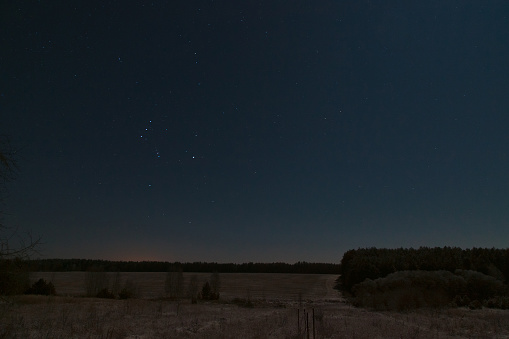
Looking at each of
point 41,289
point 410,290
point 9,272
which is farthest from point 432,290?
point 9,272

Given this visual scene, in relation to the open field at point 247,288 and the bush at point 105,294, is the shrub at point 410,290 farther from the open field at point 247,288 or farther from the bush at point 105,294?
the bush at point 105,294

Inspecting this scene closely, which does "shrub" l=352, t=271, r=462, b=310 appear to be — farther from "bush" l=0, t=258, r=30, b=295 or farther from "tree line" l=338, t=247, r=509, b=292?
"bush" l=0, t=258, r=30, b=295

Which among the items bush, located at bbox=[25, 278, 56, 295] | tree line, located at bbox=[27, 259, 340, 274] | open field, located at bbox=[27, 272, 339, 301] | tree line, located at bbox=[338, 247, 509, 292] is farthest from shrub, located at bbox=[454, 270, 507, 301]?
tree line, located at bbox=[27, 259, 340, 274]

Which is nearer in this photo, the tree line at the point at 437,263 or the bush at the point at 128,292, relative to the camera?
the bush at the point at 128,292

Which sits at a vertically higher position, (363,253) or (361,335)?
(363,253)

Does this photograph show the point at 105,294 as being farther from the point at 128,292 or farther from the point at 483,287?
the point at 483,287

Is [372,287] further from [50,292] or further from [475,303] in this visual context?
[50,292]

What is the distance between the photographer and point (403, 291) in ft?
167

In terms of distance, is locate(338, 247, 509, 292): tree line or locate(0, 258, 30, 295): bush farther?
locate(338, 247, 509, 292): tree line

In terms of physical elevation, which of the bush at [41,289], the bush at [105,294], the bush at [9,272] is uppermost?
the bush at [9,272]

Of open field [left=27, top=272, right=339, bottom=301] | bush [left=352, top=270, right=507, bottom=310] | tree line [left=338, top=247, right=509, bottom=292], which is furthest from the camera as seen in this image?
open field [left=27, top=272, right=339, bottom=301]

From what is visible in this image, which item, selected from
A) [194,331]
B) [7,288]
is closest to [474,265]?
[194,331]

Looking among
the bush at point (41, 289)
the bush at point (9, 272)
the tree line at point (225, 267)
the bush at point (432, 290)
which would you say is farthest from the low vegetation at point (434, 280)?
the tree line at point (225, 267)

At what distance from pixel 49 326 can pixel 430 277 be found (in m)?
56.5
